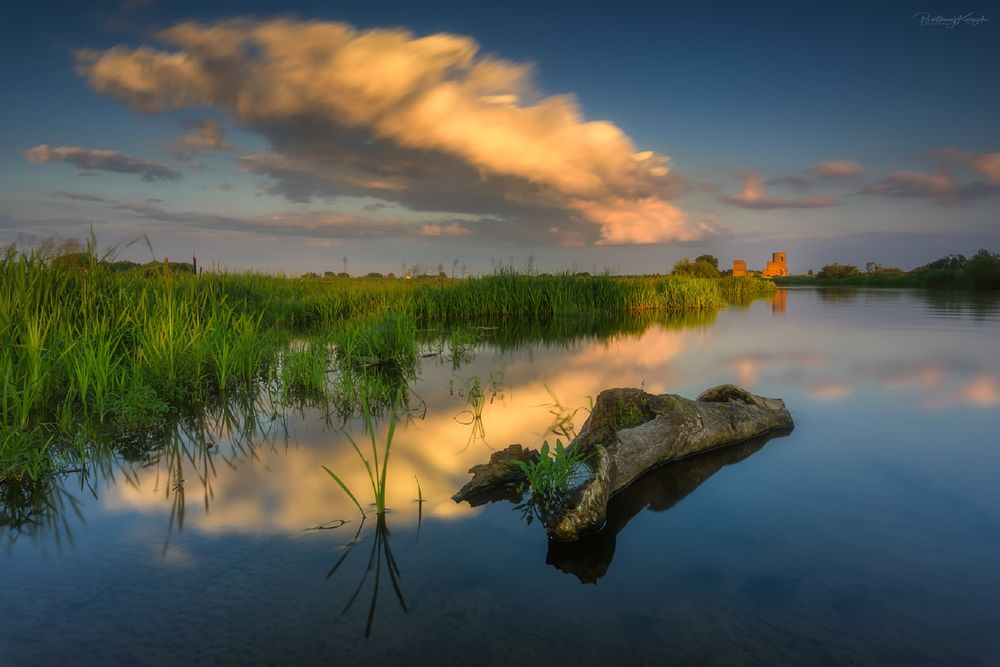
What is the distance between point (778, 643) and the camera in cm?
251

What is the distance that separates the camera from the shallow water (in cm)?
248

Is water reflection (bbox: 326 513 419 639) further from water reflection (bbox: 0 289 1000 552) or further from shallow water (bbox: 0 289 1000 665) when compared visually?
water reflection (bbox: 0 289 1000 552)

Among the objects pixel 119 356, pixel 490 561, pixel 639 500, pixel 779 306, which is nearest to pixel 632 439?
pixel 639 500

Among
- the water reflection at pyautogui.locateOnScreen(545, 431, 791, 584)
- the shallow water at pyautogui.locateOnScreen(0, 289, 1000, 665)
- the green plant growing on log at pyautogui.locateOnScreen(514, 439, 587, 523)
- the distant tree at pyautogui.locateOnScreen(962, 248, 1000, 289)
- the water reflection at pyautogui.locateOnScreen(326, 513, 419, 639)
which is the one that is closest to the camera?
the shallow water at pyautogui.locateOnScreen(0, 289, 1000, 665)

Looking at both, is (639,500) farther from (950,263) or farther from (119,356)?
(950,263)

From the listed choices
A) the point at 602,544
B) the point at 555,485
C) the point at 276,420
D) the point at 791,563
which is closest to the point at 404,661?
the point at 602,544

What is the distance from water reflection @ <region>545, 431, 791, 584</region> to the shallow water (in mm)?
23

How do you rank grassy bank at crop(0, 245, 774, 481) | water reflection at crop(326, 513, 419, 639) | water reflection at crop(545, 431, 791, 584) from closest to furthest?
water reflection at crop(326, 513, 419, 639), water reflection at crop(545, 431, 791, 584), grassy bank at crop(0, 245, 774, 481)

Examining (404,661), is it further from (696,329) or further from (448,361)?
(696,329)

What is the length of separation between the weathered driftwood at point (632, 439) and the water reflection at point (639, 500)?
0.07 m

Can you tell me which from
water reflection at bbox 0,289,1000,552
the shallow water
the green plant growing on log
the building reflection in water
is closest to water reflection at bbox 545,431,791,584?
the shallow water

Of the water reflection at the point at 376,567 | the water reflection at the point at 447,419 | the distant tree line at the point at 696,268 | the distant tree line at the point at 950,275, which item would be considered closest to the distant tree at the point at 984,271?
the distant tree line at the point at 950,275

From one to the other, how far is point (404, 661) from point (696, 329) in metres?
16.6

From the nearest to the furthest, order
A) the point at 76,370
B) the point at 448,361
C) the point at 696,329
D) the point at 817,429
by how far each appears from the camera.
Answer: the point at 76,370
the point at 817,429
the point at 448,361
the point at 696,329
